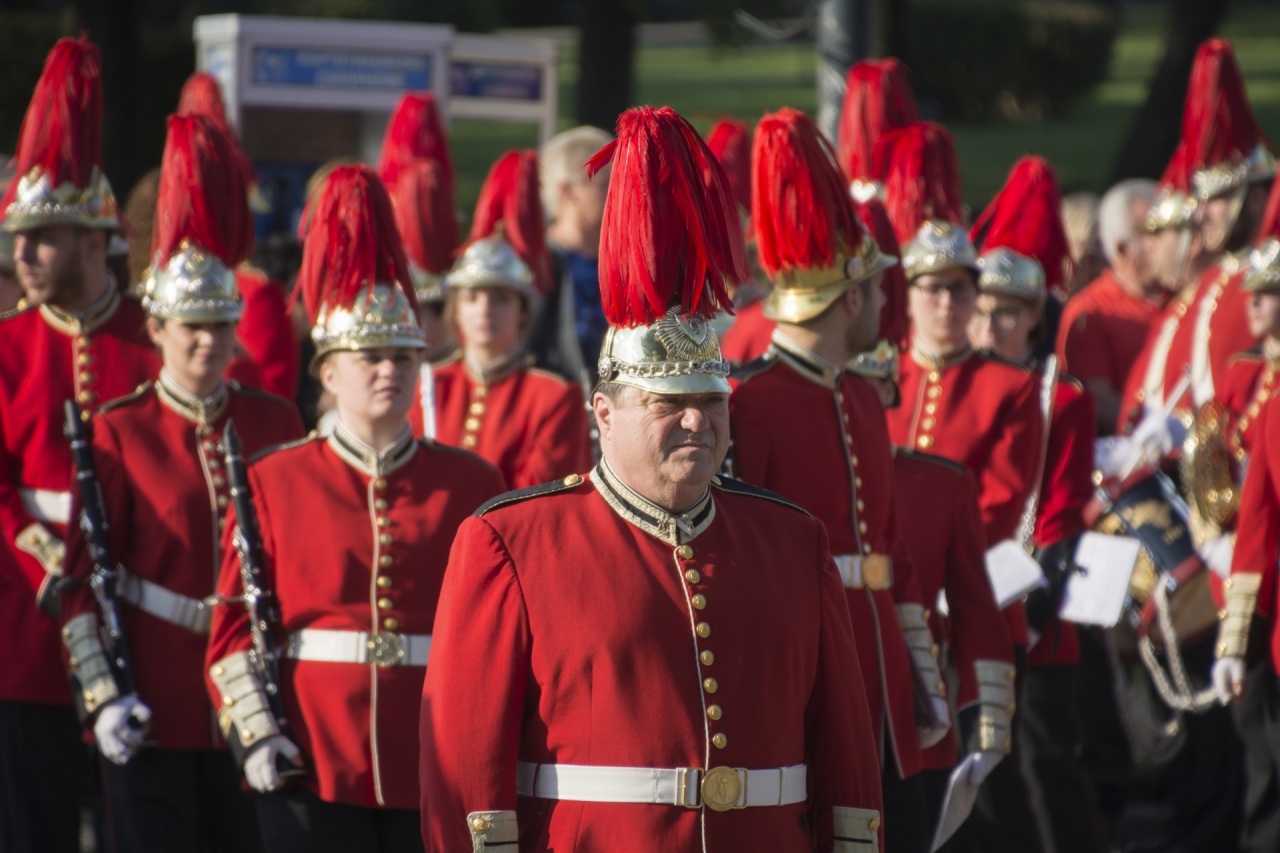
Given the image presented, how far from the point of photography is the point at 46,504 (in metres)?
5.20

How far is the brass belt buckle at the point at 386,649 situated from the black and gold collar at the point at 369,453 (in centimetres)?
39

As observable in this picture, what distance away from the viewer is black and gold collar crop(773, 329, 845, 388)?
437cm

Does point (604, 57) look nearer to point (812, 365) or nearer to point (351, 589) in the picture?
point (812, 365)

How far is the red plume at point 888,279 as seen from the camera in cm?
484

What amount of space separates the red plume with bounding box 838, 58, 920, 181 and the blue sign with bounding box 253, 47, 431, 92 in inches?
143

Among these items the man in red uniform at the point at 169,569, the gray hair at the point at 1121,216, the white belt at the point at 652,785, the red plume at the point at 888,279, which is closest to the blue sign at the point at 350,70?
the gray hair at the point at 1121,216

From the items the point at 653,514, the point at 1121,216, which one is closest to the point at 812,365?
the point at 653,514

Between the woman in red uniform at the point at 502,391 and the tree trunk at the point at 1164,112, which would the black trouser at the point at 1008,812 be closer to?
the woman in red uniform at the point at 502,391

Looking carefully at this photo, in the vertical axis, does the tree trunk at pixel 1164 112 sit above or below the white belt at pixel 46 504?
above

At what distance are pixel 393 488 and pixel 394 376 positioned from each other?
268mm

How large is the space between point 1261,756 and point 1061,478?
111 cm

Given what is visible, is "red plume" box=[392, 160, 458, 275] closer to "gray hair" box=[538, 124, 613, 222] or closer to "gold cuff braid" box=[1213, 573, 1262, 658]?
"gray hair" box=[538, 124, 613, 222]

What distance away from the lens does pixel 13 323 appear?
5.36m

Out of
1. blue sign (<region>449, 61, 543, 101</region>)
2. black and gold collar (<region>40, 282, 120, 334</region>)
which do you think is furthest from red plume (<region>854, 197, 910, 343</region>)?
blue sign (<region>449, 61, 543, 101</region>)
